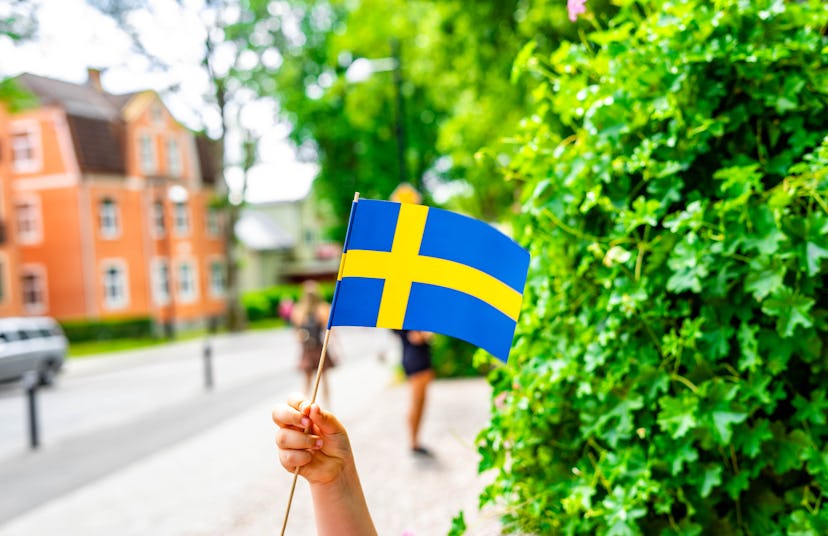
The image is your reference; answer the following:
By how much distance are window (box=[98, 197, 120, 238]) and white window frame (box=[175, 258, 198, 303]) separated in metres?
4.86

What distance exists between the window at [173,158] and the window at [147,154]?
4.19ft

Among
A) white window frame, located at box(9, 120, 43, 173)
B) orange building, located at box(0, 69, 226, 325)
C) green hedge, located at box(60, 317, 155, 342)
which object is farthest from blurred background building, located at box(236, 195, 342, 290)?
green hedge, located at box(60, 317, 155, 342)

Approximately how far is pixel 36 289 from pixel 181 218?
8485 mm

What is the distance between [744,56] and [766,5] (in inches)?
7.9

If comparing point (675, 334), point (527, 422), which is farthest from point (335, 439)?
point (675, 334)

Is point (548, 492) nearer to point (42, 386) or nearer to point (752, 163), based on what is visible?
point (752, 163)

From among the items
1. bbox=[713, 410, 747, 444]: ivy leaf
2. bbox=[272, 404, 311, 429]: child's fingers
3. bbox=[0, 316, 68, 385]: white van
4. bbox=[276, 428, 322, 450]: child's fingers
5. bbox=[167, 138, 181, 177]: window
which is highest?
bbox=[167, 138, 181, 177]: window

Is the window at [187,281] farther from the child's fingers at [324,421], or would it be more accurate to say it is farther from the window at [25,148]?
the child's fingers at [324,421]

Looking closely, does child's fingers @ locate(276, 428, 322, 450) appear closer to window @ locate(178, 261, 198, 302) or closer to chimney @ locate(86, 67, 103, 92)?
window @ locate(178, 261, 198, 302)

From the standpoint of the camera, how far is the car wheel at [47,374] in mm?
17672

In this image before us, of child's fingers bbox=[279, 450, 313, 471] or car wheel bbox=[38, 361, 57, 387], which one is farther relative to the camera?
car wheel bbox=[38, 361, 57, 387]

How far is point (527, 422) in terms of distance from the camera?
Answer: 2.31 metres

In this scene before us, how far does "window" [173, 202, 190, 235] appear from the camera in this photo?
135 ft

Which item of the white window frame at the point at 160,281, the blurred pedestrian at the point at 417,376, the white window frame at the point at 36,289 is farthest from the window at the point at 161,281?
the blurred pedestrian at the point at 417,376
